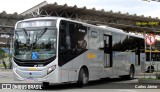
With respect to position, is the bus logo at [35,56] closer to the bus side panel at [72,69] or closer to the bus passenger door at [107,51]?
the bus side panel at [72,69]

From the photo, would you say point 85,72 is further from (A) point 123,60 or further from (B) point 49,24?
(A) point 123,60

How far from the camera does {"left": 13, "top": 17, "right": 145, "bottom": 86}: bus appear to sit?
14734 millimetres

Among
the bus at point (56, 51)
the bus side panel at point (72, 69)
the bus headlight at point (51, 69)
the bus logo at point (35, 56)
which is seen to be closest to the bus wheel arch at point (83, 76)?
the bus at point (56, 51)

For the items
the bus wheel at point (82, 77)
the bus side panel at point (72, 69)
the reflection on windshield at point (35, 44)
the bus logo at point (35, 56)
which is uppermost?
the reflection on windshield at point (35, 44)

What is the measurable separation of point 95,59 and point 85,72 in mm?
1352

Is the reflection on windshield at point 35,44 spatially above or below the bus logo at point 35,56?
above

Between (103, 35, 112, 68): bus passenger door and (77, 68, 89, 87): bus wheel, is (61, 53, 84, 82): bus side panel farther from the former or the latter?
(103, 35, 112, 68): bus passenger door

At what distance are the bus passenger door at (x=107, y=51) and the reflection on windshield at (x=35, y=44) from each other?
5.39 meters

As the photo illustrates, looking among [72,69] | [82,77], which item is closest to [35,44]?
[72,69]

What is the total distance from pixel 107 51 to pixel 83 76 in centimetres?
374

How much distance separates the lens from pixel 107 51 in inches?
790

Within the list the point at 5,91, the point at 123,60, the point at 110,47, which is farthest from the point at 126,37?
the point at 5,91

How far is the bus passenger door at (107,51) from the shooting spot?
19750 mm

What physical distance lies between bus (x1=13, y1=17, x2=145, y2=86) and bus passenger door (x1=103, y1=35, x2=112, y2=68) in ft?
2.70
